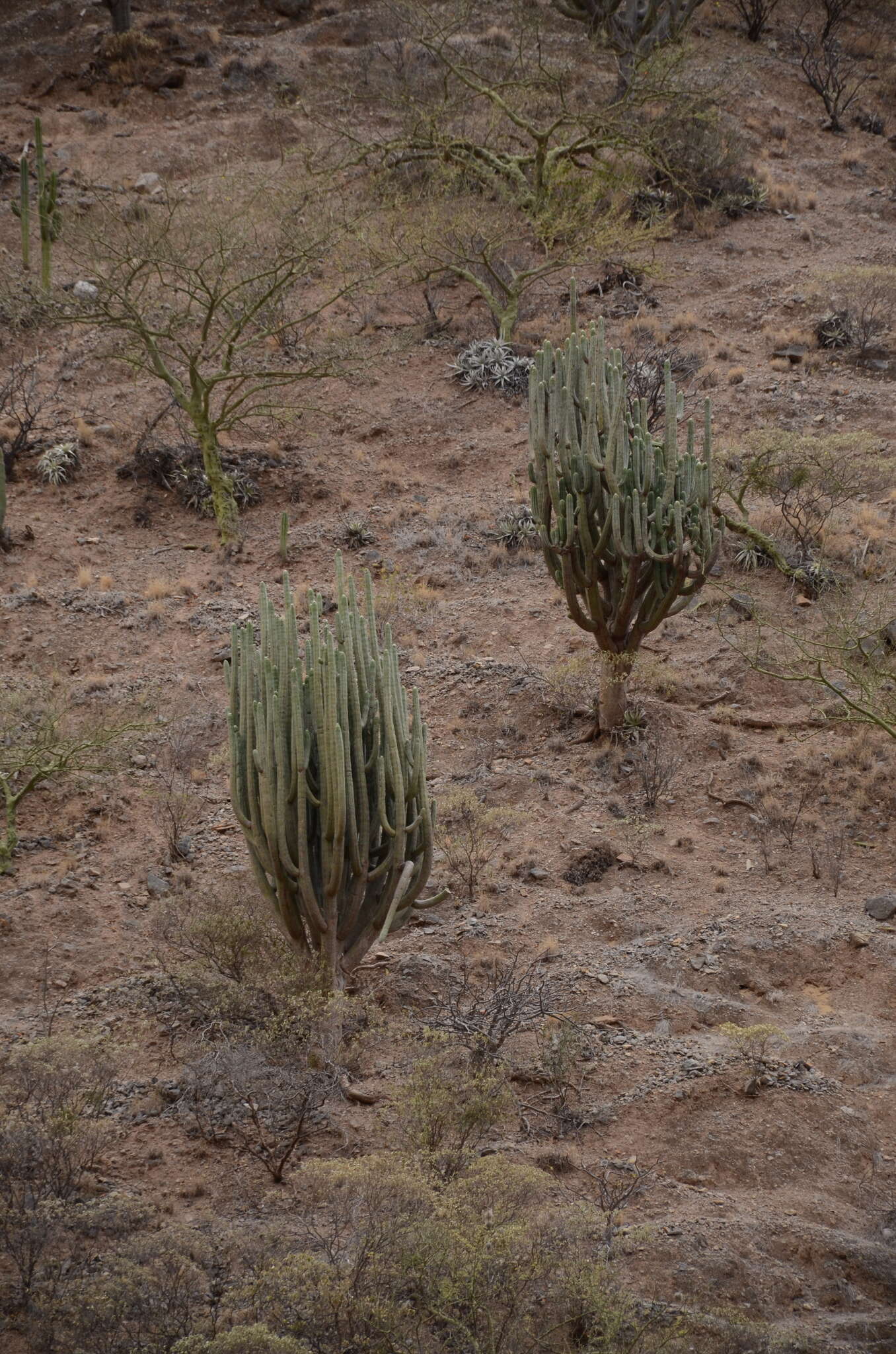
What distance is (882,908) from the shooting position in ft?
26.6

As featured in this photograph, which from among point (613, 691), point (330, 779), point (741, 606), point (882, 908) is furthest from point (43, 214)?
point (882, 908)

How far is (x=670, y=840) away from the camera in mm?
9094

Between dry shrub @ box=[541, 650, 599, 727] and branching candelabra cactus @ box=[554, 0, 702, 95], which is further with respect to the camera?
branching candelabra cactus @ box=[554, 0, 702, 95]

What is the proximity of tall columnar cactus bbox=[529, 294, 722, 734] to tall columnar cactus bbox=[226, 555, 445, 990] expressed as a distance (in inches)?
117

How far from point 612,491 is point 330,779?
3.97 metres

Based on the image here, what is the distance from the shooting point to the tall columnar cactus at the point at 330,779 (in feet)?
20.6

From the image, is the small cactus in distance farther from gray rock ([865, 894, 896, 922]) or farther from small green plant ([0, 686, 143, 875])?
gray rock ([865, 894, 896, 922])

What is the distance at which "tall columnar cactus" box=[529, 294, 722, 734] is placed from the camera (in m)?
9.16

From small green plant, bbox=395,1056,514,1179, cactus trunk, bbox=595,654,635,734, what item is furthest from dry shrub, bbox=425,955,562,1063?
cactus trunk, bbox=595,654,635,734

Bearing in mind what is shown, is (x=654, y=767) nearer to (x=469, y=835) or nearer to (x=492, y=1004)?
(x=469, y=835)

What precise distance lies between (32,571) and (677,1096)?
9.12 meters

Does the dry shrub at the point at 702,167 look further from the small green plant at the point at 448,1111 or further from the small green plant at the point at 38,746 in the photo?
the small green plant at the point at 448,1111

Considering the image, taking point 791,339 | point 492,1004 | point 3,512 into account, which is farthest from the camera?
point 791,339

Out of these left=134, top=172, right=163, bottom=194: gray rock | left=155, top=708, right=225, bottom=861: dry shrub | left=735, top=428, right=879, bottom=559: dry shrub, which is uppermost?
left=134, top=172, right=163, bottom=194: gray rock
